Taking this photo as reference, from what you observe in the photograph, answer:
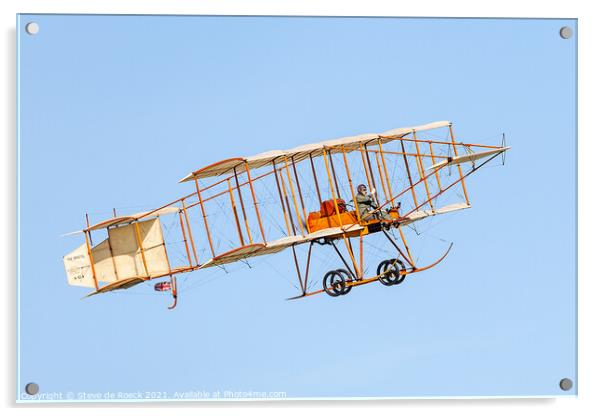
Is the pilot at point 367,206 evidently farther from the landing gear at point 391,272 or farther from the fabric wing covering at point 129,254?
the fabric wing covering at point 129,254

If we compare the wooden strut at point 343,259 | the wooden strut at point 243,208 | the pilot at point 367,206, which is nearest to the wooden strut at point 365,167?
the pilot at point 367,206

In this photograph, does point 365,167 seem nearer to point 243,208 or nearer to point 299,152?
point 299,152

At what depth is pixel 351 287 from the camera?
18.6 m

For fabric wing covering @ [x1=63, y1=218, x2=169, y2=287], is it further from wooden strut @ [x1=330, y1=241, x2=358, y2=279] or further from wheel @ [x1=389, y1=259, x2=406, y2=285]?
wheel @ [x1=389, y1=259, x2=406, y2=285]

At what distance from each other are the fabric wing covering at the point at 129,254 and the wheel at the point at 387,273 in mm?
2432

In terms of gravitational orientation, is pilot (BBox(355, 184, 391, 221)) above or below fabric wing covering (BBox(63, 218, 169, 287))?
above

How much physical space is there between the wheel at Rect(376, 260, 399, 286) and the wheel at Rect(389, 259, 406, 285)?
0.02 meters

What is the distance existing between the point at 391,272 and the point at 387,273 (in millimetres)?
45

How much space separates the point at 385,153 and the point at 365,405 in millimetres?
3437

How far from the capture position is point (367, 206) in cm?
1878

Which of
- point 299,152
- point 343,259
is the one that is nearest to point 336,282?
point 343,259

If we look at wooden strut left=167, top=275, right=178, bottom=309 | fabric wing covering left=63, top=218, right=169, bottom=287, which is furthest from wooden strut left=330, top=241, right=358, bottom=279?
fabric wing covering left=63, top=218, right=169, bottom=287

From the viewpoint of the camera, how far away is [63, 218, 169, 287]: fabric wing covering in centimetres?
1886
